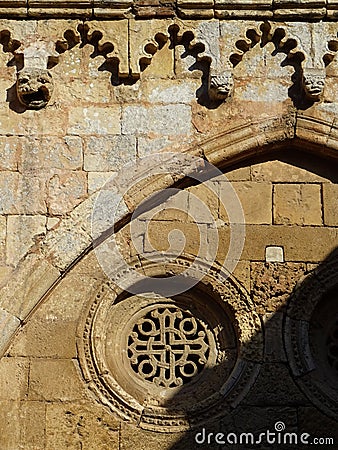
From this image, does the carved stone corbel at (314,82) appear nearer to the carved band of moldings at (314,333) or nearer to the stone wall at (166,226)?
the stone wall at (166,226)

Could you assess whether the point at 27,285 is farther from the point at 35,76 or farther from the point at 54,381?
the point at 35,76

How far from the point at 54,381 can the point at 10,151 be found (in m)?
1.92

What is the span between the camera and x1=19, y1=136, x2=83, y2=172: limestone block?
823cm

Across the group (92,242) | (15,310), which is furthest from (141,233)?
(15,310)

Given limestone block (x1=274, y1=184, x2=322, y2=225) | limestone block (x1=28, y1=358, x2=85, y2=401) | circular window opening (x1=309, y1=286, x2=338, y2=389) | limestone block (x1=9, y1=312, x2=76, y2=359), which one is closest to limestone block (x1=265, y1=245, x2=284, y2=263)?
limestone block (x1=274, y1=184, x2=322, y2=225)

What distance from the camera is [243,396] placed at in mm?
7984

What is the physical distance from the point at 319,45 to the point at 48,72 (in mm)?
2293

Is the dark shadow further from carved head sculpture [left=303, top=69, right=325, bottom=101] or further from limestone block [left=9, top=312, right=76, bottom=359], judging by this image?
carved head sculpture [left=303, top=69, right=325, bottom=101]

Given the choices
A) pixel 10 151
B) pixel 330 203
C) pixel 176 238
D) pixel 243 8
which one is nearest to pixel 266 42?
pixel 243 8

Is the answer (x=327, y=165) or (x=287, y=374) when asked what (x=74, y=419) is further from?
(x=327, y=165)

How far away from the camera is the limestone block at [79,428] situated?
7.81 meters

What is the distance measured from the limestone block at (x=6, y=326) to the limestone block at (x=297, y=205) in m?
2.30

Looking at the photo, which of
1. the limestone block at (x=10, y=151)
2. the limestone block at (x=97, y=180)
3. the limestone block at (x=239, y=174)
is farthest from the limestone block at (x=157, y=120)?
the limestone block at (x=10, y=151)

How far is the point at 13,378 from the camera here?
311 inches
